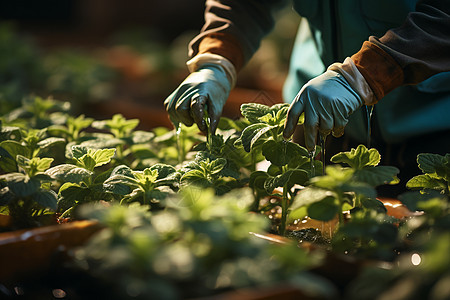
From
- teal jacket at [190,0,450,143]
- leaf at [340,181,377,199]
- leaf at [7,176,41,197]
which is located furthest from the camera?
teal jacket at [190,0,450,143]

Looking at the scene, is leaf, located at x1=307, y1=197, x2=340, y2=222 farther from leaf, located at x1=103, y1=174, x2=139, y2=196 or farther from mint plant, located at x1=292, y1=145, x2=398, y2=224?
leaf, located at x1=103, y1=174, x2=139, y2=196

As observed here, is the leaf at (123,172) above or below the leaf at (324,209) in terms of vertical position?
below

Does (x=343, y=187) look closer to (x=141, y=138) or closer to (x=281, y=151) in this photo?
(x=281, y=151)

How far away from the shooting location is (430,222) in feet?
2.85

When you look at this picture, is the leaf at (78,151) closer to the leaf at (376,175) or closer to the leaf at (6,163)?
the leaf at (6,163)

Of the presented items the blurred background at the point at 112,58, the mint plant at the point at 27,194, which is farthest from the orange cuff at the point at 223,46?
the mint plant at the point at 27,194

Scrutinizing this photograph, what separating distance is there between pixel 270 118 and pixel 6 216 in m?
0.61

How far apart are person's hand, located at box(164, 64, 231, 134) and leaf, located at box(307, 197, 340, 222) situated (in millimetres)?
470

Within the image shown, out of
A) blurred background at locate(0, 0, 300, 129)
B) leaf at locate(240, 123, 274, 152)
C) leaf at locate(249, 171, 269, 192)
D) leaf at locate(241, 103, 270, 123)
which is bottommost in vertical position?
blurred background at locate(0, 0, 300, 129)

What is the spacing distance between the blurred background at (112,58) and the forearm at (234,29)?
0.62 ft

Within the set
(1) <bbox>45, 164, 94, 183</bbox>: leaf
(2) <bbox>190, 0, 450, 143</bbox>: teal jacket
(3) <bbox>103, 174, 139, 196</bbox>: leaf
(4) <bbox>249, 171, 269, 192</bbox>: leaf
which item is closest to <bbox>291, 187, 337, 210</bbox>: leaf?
(4) <bbox>249, 171, 269, 192</bbox>: leaf

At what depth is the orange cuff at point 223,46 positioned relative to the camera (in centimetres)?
151

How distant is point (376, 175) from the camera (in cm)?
95

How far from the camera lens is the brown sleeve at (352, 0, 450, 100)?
1.18 m
